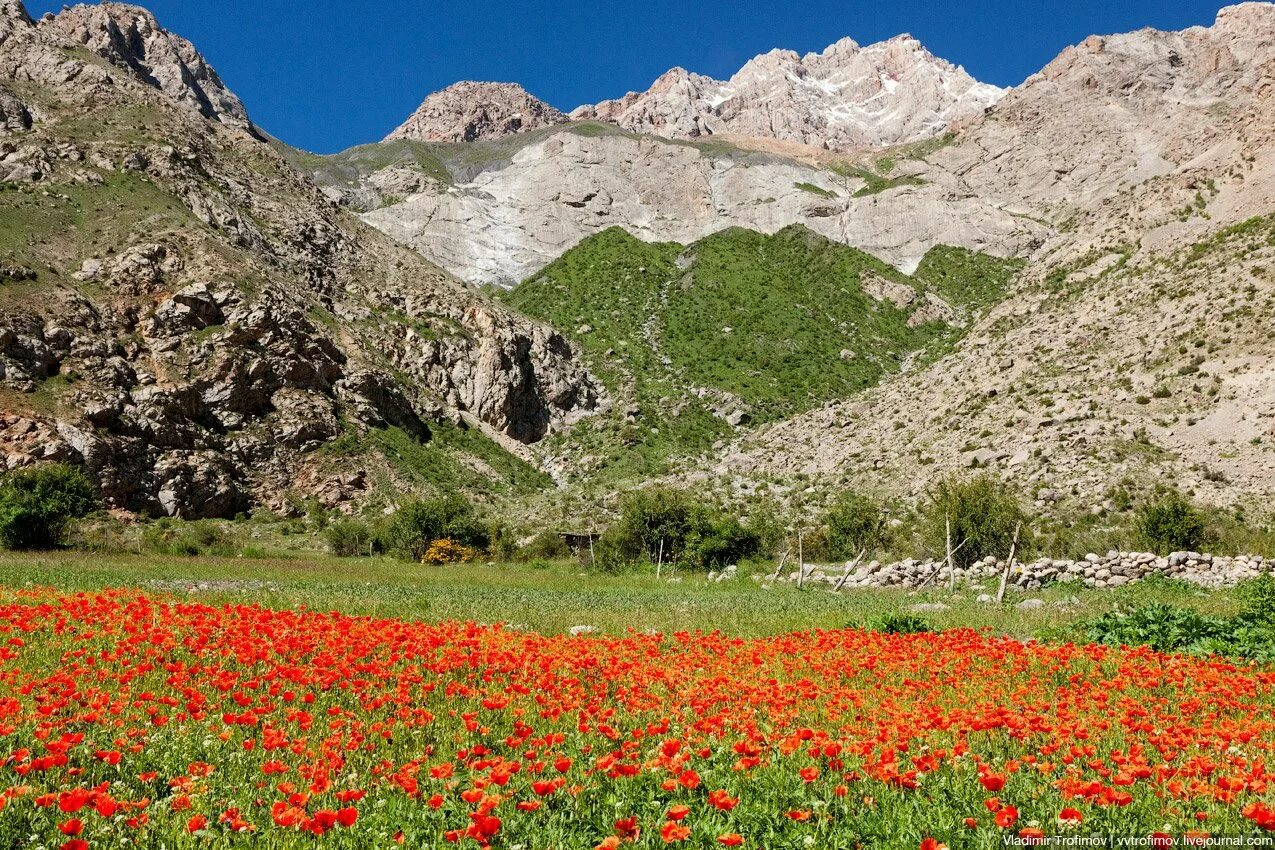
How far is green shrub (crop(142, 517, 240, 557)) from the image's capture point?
39875mm

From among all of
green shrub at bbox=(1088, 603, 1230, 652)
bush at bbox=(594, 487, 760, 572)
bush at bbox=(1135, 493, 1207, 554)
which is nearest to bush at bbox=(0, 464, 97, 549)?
bush at bbox=(594, 487, 760, 572)

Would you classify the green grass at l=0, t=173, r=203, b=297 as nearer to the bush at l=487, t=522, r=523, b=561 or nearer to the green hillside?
the bush at l=487, t=522, r=523, b=561

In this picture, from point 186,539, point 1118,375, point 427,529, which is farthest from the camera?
point 427,529

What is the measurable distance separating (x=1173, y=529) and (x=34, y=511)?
166 feet

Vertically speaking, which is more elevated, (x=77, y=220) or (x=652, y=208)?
(x=652, y=208)

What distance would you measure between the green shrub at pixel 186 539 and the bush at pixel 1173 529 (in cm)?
4621

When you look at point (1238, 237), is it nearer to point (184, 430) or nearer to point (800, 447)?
point (800, 447)

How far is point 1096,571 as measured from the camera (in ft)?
88.3

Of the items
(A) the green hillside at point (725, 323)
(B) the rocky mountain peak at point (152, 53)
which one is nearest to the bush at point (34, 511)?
(A) the green hillside at point (725, 323)

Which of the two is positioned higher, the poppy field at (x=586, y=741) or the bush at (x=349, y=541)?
the poppy field at (x=586, y=741)

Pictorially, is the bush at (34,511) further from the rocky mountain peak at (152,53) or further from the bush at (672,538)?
the rocky mountain peak at (152,53)

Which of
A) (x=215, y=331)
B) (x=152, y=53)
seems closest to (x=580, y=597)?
(x=215, y=331)

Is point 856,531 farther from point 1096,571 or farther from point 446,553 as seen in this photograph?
point 446,553

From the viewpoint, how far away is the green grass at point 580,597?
1602cm
